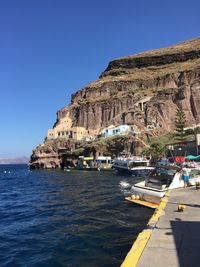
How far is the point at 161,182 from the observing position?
27.5 m

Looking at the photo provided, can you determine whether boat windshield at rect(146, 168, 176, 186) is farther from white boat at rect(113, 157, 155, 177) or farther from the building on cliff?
the building on cliff

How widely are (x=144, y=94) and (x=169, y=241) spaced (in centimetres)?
13514

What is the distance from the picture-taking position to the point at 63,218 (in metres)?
23.6

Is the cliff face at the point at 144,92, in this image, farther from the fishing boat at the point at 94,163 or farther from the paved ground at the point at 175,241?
the paved ground at the point at 175,241

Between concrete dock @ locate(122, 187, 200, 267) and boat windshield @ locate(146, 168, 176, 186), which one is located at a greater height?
boat windshield @ locate(146, 168, 176, 186)

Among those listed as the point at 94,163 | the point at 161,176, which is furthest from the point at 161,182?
the point at 94,163

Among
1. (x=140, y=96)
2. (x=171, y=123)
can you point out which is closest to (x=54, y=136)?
(x=140, y=96)

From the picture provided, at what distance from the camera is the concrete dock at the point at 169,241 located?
924 centimetres

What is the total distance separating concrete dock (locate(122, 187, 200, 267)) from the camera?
924cm

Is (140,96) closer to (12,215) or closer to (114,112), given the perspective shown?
(114,112)

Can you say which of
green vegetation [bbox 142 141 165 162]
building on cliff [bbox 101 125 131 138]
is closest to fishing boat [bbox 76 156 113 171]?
green vegetation [bbox 142 141 165 162]

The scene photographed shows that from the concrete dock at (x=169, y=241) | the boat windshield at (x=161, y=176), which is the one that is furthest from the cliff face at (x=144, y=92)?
the concrete dock at (x=169, y=241)

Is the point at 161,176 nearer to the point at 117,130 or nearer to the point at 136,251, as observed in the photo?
the point at 136,251

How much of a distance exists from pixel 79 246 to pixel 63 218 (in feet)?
24.7
